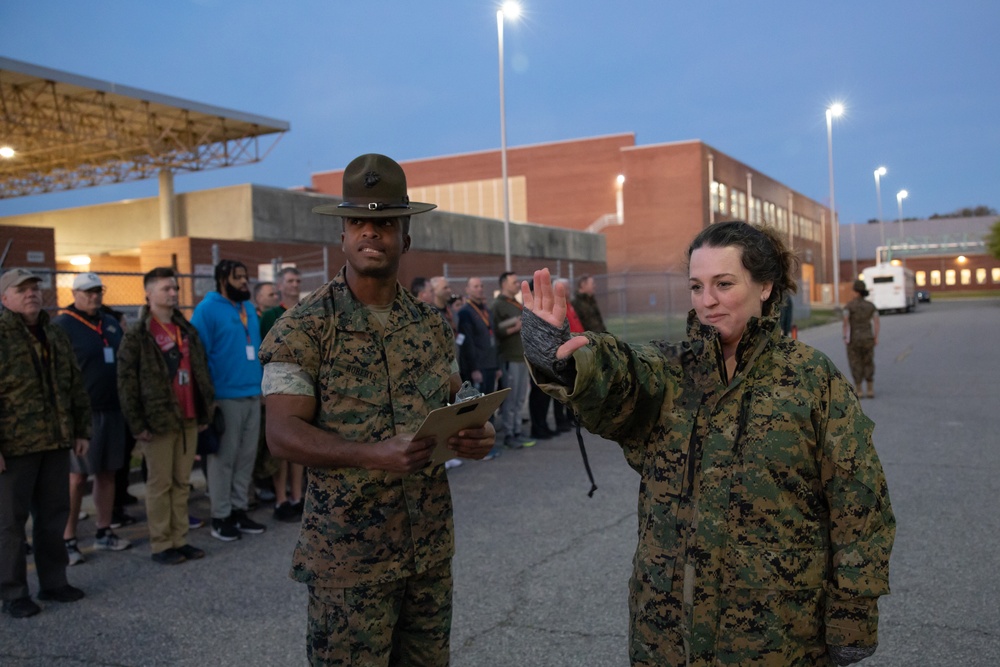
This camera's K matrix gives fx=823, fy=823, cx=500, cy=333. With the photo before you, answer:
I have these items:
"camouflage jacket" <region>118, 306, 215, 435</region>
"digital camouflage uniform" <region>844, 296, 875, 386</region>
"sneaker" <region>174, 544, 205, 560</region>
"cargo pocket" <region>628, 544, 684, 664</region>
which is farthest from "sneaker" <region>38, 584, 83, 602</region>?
"digital camouflage uniform" <region>844, 296, 875, 386</region>

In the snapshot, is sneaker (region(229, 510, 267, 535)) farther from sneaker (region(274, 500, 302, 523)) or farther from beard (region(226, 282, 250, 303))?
beard (region(226, 282, 250, 303))

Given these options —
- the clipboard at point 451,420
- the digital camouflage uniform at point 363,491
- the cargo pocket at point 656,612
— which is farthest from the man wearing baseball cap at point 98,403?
the cargo pocket at point 656,612

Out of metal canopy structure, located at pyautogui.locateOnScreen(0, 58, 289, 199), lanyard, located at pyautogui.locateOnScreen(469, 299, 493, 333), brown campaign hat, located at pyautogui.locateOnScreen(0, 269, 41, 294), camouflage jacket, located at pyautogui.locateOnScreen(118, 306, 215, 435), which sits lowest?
camouflage jacket, located at pyautogui.locateOnScreen(118, 306, 215, 435)

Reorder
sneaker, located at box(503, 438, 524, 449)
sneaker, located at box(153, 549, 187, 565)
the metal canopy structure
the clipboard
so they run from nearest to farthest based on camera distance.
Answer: the clipboard < sneaker, located at box(153, 549, 187, 565) < sneaker, located at box(503, 438, 524, 449) < the metal canopy structure

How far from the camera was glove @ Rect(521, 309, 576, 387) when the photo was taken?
203cm

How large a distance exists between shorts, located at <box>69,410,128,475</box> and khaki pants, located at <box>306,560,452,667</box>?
14.3ft

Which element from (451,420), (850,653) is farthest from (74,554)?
(850,653)

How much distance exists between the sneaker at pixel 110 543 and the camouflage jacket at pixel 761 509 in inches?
206

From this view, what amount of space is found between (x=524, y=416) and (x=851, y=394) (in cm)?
1059

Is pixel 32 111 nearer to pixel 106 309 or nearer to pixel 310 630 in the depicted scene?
pixel 106 309

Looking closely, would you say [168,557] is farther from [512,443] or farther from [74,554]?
[512,443]

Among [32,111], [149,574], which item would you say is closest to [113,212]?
[32,111]

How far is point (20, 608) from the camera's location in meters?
4.96

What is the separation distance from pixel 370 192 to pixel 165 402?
3906mm
